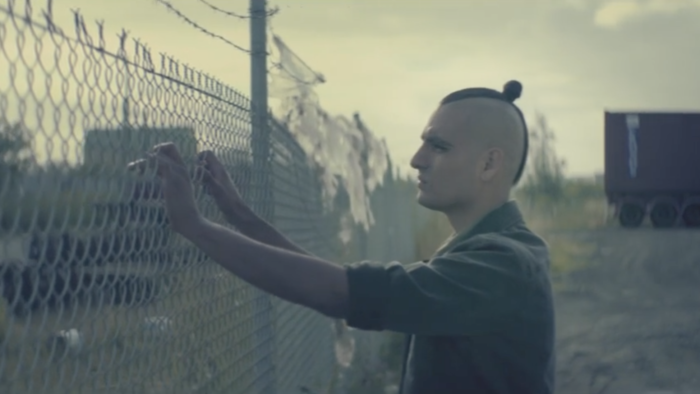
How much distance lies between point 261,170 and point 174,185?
8.08 feet

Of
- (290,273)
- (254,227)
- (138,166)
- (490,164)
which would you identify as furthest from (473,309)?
(254,227)

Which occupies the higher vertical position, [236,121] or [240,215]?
[236,121]

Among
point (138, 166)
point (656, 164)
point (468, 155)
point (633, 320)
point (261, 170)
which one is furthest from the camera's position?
point (656, 164)

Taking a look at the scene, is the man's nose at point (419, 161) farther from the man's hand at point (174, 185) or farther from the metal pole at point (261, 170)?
the metal pole at point (261, 170)

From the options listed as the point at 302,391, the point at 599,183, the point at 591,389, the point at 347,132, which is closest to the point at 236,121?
the point at 302,391

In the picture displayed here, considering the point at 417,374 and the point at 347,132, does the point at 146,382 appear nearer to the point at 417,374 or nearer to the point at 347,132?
the point at 417,374

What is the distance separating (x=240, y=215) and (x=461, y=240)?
3.13 feet

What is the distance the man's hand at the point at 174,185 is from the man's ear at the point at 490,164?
0.85 metres

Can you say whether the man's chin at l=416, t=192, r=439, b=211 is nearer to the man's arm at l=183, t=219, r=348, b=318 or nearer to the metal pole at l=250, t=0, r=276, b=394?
the man's arm at l=183, t=219, r=348, b=318

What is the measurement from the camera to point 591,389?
12.4 meters

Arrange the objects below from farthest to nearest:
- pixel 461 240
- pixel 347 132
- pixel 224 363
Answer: pixel 347 132
pixel 224 363
pixel 461 240

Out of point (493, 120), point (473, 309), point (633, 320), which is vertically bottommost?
point (633, 320)

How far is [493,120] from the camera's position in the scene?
3.84 metres

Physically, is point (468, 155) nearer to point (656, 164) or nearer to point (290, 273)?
point (290, 273)
